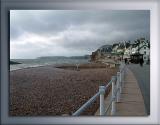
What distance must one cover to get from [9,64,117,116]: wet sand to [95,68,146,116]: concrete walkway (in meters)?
0.22

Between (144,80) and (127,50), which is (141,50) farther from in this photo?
(144,80)

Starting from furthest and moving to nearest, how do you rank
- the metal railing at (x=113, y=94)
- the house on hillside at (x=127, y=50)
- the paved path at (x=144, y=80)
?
the house on hillside at (x=127, y=50) → the paved path at (x=144, y=80) → the metal railing at (x=113, y=94)

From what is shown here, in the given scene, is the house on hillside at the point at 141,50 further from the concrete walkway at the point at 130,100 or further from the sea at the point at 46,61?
the sea at the point at 46,61

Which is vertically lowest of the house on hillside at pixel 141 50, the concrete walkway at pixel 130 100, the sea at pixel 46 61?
the concrete walkway at pixel 130 100

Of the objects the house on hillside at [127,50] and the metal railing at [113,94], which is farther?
the house on hillside at [127,50]

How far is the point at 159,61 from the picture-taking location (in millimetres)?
2592

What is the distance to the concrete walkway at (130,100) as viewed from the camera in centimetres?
268

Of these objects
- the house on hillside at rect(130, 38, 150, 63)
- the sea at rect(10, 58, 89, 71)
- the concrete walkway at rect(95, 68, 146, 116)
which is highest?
the house on hillside at rect(130, 38, 150, 63)

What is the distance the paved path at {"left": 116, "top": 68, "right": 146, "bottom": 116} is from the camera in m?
2.68

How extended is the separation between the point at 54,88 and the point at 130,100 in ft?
2.33

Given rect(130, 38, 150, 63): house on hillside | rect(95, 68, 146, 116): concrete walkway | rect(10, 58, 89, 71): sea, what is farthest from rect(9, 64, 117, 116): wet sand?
rect(130, 38, 150, 63): house on hillside

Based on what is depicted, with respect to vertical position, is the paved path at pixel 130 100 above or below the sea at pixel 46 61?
below

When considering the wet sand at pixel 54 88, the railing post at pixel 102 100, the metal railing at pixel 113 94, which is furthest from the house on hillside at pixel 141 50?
the railing post at pixel 102 100

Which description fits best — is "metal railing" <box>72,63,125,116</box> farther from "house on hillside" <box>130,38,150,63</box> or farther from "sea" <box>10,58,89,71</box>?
"sea" <box>10,58,89,71</box>
